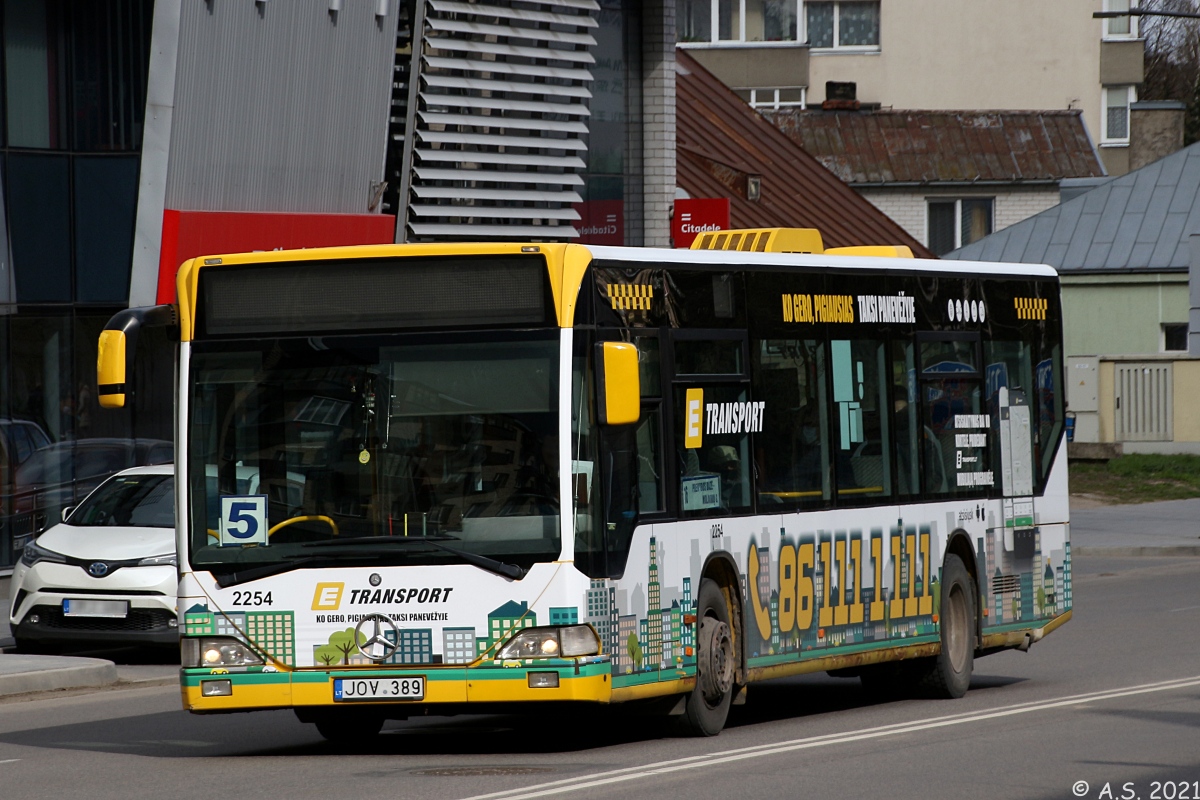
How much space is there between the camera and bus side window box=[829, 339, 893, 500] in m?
12.1

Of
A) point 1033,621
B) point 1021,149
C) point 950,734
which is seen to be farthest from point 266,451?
point 1021,149

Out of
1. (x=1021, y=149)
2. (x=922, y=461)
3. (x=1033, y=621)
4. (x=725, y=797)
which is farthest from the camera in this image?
(x=1021, y=149)

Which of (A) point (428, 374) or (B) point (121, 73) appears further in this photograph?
(B) point (121, 73)

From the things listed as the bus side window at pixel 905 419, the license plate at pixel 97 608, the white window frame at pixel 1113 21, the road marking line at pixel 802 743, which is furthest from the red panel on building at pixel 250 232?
the white window frame at pixel 1113 21

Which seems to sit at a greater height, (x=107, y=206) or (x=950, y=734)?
(x=107, y=206)

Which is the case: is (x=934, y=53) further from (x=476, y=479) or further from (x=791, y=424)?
(x=476, y=479)

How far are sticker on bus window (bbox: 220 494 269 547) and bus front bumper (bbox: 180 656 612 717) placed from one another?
2.03ft

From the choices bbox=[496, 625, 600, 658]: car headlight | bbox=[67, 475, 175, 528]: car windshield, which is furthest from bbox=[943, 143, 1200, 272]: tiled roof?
bbox=[496, 625, 600, 658]: car headlight

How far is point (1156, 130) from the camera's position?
187 feet

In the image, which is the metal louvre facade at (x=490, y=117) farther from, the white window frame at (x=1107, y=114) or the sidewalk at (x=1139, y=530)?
the white window frame at (x=1107, y=114)

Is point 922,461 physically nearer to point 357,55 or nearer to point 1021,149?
point 357,55

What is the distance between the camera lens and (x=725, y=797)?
856cm

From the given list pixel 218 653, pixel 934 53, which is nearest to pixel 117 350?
pixel 218 653

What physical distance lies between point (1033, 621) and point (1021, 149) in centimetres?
4381
